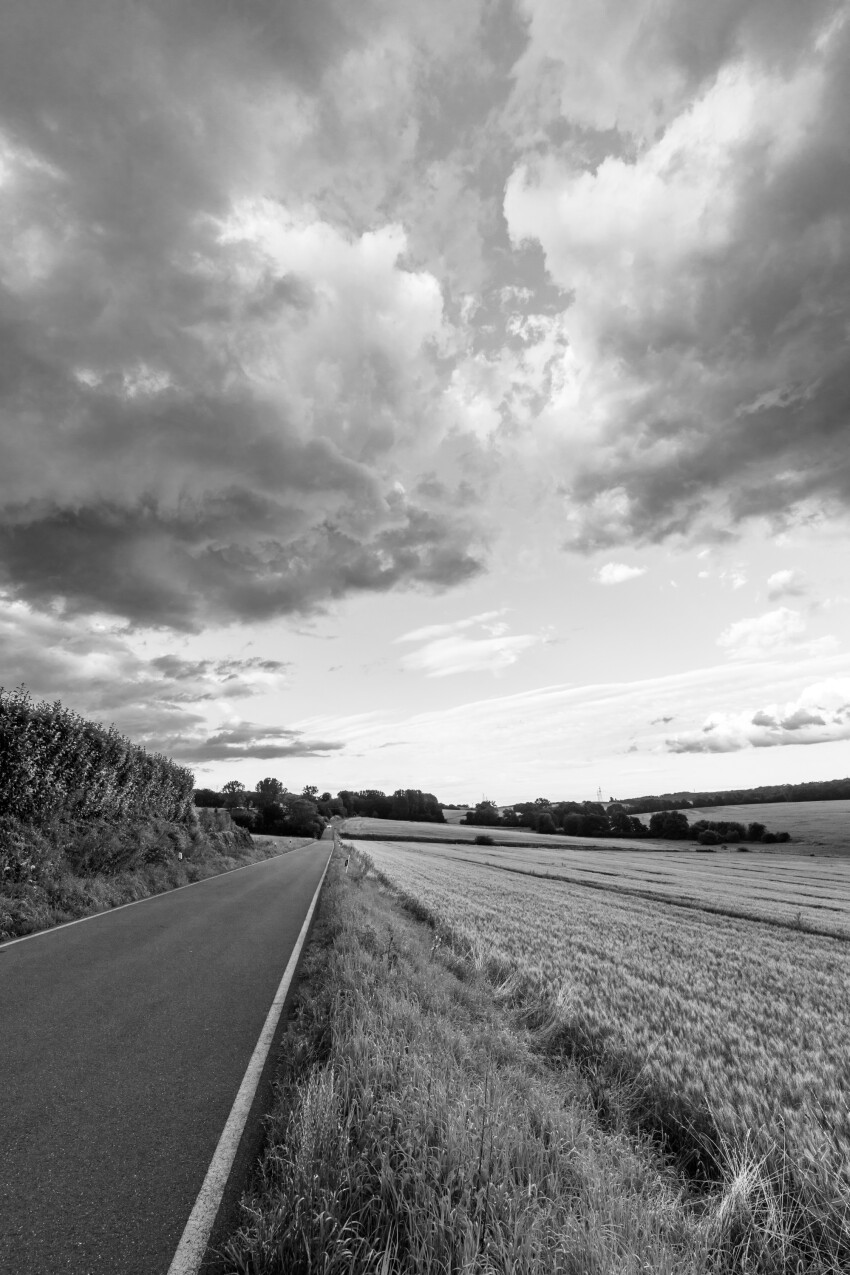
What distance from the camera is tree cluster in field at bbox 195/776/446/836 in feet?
319

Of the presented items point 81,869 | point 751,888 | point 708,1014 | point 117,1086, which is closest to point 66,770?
point 81,869

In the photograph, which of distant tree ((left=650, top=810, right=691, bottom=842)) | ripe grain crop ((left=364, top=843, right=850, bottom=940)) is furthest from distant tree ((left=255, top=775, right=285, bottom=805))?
→ ripe grain crop ((left=364, top=843, right=850, bottom=940))

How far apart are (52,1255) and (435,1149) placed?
2.11 metres

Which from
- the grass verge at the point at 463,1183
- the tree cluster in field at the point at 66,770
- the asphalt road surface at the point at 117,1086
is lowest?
the asphalt road surface at the point at 117,1086

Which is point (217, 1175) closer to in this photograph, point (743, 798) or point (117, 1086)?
point (117, 1086)

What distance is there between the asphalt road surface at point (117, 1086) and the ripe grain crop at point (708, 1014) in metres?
3.47

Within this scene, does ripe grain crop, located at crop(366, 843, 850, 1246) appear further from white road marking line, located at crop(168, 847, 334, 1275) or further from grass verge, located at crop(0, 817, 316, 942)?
grass verge, located at crop(0, 817, 316, 942)

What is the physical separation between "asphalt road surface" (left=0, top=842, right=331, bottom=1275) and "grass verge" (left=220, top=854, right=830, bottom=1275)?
610 millimetres

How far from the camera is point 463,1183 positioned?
3.02m

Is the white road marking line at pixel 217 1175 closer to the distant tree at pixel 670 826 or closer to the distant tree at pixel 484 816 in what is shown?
the distant tree at pixel 670 826

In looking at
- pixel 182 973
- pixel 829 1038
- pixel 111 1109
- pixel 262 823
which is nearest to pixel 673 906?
pixel 829 1038

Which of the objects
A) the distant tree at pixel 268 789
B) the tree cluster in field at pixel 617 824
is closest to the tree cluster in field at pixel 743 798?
the tree cluster in field at pixel 617 824

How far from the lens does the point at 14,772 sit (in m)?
17.2

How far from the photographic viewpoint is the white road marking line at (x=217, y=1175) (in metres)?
3.10
